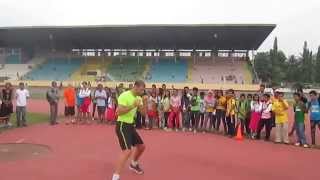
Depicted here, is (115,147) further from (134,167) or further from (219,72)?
(219,72)

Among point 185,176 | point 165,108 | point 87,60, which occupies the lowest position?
point 185,176

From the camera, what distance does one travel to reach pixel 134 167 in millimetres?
8922

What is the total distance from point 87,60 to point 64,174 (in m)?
43.9

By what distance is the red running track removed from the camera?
8859 mm

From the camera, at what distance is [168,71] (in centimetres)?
4794

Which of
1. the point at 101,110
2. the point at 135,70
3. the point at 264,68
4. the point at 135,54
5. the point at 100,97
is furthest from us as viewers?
the point at 264,68

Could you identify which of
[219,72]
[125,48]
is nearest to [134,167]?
[219,72]

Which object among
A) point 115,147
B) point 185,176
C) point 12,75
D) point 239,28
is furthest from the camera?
point 12,75

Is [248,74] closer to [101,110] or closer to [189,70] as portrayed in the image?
[189,70]

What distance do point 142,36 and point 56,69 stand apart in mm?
11464

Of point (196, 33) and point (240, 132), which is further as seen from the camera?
point (196, 33)

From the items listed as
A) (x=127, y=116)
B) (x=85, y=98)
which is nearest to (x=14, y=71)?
(x=85, y=98)

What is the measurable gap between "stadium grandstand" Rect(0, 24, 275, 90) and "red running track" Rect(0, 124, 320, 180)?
27184 mm

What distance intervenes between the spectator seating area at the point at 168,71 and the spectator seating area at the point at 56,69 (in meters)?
8.71
